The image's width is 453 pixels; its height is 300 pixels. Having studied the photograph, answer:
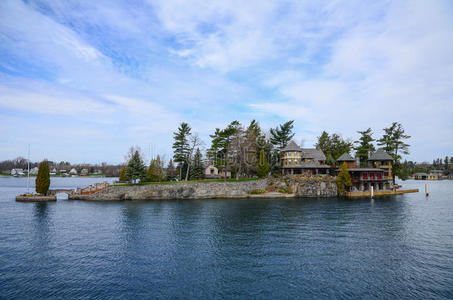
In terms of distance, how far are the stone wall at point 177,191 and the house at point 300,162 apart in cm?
1381

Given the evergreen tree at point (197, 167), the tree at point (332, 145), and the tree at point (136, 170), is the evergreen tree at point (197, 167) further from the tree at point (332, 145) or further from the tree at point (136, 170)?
the tree at point (332, 145)

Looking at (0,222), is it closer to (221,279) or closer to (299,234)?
(221,279)

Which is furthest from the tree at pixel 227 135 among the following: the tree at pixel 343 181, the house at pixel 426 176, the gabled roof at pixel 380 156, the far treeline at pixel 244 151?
the house at pixel 426 176

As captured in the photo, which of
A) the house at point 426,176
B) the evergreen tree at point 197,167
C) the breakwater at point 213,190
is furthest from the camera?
the house at point 426,176

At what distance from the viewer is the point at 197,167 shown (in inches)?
2751

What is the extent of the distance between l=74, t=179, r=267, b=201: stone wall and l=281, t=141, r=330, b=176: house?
45.3 ft

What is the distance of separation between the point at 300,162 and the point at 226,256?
53.2 meters

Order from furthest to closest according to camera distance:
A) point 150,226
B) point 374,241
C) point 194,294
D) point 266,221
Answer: point 266,221 → point 150,226 → point 374,241 → point 194,294

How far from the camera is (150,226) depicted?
1168 inches

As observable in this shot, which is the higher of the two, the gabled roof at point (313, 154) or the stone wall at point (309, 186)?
the gabled roof at point (313, 154)

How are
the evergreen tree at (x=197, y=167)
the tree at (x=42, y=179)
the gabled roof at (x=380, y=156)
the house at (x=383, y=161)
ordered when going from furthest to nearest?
the evergreen tree at (x=197, y=167) → the gabled roof at (x=380, y=156) → the house at (x=383, y=161) → the tree at (x=42, y=179)

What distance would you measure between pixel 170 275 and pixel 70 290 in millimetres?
5894

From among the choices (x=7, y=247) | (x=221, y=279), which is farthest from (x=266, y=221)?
(x=7, y=247)

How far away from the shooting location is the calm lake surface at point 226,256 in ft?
48.8
